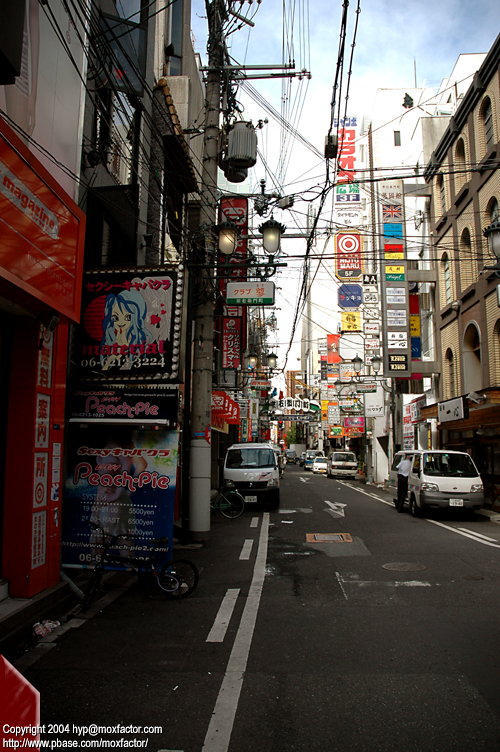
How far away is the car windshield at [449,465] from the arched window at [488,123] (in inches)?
460

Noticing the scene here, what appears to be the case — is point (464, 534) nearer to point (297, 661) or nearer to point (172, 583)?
point (172, 583)

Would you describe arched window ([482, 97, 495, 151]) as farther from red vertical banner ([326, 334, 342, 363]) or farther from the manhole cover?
red vertical banner ([326, 334, 342, 363])

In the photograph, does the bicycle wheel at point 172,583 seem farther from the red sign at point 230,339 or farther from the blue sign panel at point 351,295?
the blue sign panel at point 351,295

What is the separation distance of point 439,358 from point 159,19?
58.8ft

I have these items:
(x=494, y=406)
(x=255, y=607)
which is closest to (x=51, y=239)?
(x=255, y=607)

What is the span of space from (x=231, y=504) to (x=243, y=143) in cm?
1029

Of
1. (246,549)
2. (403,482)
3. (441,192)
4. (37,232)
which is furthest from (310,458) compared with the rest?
(37,232)

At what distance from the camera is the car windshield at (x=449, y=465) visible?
15430 mm

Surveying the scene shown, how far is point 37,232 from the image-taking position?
585 cm

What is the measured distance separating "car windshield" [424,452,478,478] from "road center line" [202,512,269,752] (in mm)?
9460

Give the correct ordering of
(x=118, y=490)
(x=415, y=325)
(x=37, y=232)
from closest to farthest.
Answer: (x=37, y=232) < (x=118, y=490) < (x=415, y=325)

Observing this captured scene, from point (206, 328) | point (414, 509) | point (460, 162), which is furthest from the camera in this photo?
point (460, 162)

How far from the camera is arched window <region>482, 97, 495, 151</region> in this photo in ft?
62.5

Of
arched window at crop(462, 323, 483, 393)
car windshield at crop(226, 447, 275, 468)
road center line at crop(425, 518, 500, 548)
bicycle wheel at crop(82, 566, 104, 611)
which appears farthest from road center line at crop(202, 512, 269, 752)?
arched window at crop(462, 323, 483, 393)
